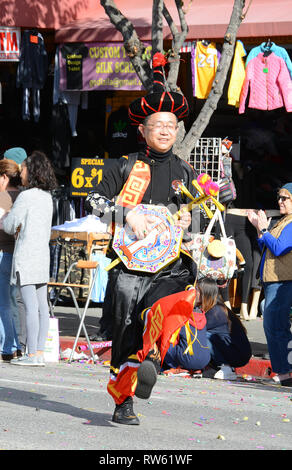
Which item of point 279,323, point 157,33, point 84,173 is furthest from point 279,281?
point 84,173

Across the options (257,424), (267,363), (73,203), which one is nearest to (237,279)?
(73,203)

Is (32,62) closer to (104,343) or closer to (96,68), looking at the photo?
(96,68)

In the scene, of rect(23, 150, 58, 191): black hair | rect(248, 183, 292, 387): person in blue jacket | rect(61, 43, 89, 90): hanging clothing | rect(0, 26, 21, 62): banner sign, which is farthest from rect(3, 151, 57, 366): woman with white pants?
rect(0, 26, 21, 62): banner sign

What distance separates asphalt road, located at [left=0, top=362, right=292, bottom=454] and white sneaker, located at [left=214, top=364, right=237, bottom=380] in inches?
7.0

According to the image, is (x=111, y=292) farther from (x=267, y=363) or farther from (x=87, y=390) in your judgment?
(x=267, y=363)

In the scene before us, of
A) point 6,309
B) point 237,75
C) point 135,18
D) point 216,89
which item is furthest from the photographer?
point 135,18

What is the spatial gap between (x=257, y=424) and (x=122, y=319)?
1.43 m

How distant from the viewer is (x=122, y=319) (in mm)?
5988

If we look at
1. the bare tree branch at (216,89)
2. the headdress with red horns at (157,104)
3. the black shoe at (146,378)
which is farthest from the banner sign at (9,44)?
the black shoe at (146,378)

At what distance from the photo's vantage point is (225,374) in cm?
957

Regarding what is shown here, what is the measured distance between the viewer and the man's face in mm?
6098

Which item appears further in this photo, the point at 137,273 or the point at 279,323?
the point at 279,323

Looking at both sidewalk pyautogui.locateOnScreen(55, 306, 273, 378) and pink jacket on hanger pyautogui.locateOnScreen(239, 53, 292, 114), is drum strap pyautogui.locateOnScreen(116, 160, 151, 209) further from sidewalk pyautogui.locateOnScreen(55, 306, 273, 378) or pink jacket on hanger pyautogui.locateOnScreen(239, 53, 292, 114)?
pink jacket on hanger pyautogui.locateOnScreen(239, 53, 292, 114)

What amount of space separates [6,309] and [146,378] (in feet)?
15.1
